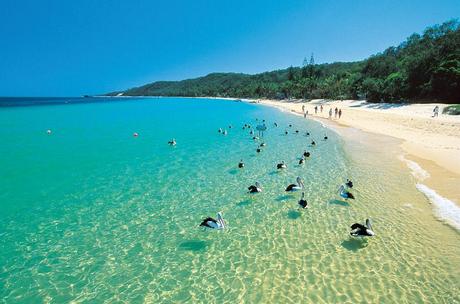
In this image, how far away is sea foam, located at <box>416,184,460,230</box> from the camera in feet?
40.7

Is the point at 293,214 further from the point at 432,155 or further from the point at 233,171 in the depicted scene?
the point at 432,155

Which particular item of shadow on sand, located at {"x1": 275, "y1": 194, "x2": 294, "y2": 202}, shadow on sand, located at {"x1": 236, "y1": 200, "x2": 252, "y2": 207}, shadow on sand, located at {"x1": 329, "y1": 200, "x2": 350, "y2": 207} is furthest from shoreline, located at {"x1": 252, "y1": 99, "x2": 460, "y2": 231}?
shadow on sand, located at {"x1": 236, "y1": 200, "x2": 252, "y2": 207}

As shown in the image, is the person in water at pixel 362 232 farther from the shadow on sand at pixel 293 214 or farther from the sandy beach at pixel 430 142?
the sandy beach at pixel 430 142

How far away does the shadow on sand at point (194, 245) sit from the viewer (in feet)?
36.0

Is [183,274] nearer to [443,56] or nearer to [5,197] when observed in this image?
[5,197]

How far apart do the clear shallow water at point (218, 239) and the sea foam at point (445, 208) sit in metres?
0.43

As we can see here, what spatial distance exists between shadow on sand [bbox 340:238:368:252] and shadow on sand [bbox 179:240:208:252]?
5283 mm

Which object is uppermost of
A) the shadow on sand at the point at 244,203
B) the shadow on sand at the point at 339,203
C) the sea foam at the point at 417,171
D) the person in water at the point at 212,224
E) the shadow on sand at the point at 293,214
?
the person in water at the point at 212,224

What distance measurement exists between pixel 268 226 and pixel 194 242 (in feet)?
10.8

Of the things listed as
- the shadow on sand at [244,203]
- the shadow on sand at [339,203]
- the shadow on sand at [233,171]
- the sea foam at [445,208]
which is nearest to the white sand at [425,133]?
the sea foam at [445,208]

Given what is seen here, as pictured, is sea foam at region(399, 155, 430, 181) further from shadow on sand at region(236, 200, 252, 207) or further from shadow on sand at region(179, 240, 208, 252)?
shadow on sand at region(179, 240, 208, 252)

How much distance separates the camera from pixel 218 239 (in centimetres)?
1166

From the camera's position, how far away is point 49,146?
111ft

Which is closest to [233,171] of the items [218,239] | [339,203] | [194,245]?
[339,203]
